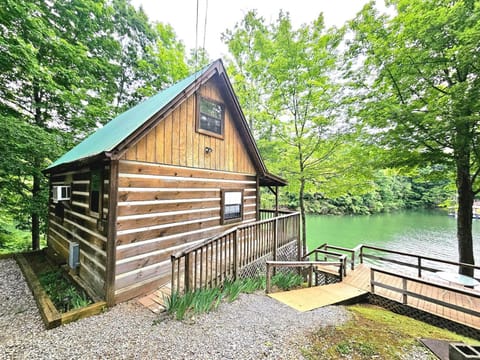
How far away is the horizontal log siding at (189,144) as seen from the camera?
15.1ft

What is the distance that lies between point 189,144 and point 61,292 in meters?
4.43

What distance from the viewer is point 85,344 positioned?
9.15 ft

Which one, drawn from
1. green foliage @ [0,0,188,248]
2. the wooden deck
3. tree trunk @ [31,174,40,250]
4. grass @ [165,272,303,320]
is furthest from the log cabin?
the wooden deck

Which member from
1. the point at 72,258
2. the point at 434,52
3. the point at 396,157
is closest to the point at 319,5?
the point at 434,52

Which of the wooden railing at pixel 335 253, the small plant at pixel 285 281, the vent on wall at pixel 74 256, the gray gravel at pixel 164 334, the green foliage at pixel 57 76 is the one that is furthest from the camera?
the wooden railing at pixel 335 253

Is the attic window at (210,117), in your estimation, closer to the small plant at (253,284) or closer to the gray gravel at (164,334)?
the small plant at (253,284)

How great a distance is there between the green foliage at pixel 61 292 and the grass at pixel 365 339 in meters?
4.05

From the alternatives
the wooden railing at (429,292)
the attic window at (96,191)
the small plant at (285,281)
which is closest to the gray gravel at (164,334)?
the small plant at (285,281)

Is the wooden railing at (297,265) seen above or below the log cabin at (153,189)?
below

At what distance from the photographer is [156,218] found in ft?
15.2

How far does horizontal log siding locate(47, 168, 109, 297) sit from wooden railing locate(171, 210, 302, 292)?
1.53m

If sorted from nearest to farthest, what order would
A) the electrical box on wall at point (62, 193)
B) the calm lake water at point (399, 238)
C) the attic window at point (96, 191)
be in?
1. the attic window at point (96, 191)
2. the electrical box on wall at point (62, 193)
3. the calm lake water at point (399, 238)

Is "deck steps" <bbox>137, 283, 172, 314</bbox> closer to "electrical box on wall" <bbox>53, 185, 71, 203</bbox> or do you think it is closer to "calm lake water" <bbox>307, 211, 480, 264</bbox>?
"electrical box on wall" <bbox>53, 185, 71, 203</bbox>

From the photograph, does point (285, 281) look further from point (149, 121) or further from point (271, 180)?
point (149, 121)
